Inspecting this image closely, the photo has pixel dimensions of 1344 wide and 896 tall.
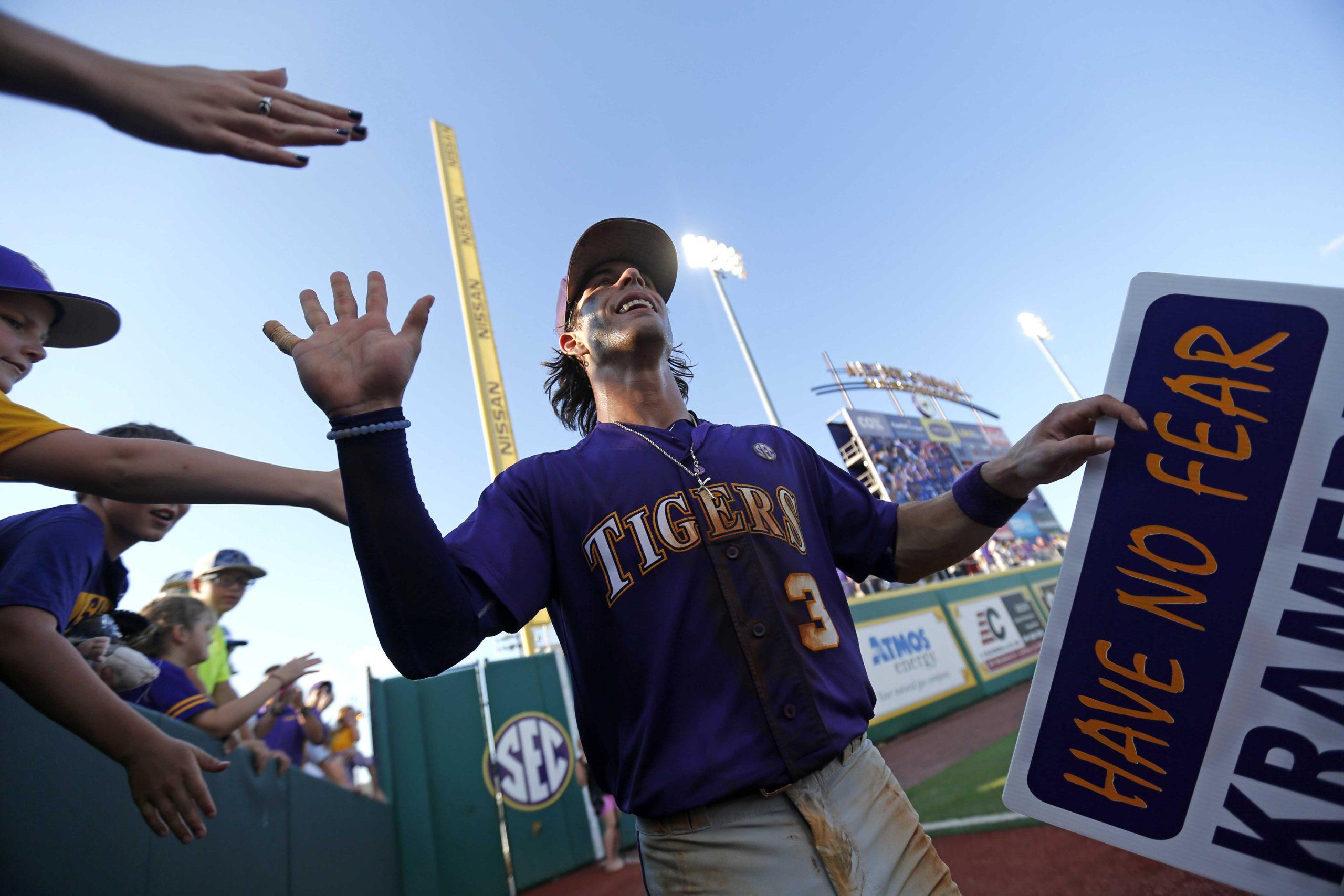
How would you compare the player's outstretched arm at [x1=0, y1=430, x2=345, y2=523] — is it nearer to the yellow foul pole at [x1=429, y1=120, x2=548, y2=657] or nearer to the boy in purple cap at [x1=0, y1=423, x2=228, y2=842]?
the boy in purple cap at [x1=0, y1=423, x2=228, y2=842]

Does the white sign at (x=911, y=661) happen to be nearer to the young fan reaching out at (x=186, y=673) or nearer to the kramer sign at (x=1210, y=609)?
the young fan reaching out at (x=186, y=673)

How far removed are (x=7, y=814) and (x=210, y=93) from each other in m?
1.73

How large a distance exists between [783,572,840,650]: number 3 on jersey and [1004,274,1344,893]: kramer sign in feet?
1.54

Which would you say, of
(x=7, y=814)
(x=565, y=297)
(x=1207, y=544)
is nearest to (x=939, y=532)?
(x=1207, y=544)

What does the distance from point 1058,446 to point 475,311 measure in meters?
19.1

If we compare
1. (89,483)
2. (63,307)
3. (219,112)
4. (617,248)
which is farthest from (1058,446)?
(63,307)

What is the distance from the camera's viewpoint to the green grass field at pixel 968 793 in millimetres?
4562

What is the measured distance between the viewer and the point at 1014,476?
4.76 feet

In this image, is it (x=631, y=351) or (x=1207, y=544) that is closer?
(x=1207, y=544)

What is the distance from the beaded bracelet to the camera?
0.88m

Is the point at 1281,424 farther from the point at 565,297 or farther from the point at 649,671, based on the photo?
the point at 565,297

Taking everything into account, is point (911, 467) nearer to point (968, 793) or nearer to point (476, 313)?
point (476, 313)

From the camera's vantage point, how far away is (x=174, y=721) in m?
2.23

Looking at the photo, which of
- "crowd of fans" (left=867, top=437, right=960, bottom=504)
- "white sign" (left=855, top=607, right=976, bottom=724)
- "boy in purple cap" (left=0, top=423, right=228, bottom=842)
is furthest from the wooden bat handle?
"crowd of fans" (left=867, top=437, right=960, bottom=504)
